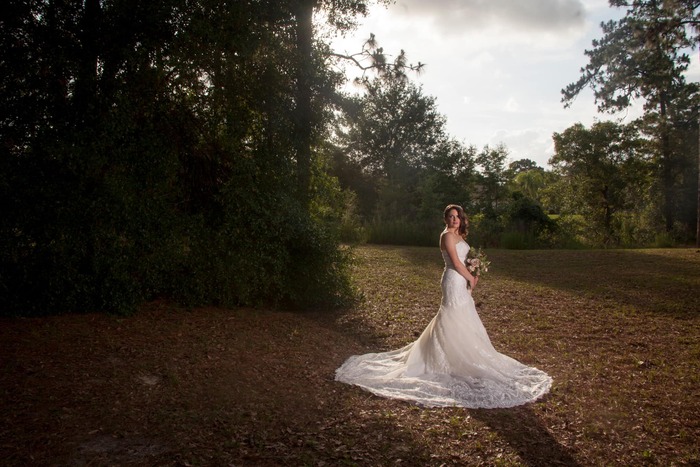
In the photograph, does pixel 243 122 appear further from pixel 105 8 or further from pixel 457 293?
pixel 457 293

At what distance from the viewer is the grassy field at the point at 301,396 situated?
14.3 ft

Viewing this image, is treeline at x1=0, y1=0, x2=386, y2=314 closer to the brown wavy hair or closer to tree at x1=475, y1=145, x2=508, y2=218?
the brown wavy hair

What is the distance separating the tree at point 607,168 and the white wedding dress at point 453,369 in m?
23.7

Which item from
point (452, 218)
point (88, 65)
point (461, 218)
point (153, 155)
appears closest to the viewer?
point (452, 218)

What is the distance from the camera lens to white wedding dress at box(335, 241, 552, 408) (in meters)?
5.81

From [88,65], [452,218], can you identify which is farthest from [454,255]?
[88,65]

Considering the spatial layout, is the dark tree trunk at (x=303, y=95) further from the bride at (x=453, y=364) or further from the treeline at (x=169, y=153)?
the bride at (x=453, y=364)

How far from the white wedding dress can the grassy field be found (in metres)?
0.28

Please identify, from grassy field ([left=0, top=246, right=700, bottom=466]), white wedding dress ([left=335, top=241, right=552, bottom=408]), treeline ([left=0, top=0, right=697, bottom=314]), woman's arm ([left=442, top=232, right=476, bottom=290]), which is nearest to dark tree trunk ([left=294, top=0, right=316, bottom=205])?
treeline ([left=0, top=0, right=697, bottom=314])

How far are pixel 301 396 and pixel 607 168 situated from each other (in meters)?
26.7

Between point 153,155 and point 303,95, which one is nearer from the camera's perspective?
point 153,155

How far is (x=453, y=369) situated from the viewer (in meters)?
6.27

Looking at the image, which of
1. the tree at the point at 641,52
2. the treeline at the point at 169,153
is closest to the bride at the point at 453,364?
the treeline at the point at 169,153

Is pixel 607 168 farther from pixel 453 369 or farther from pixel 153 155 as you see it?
pixel 153 155
